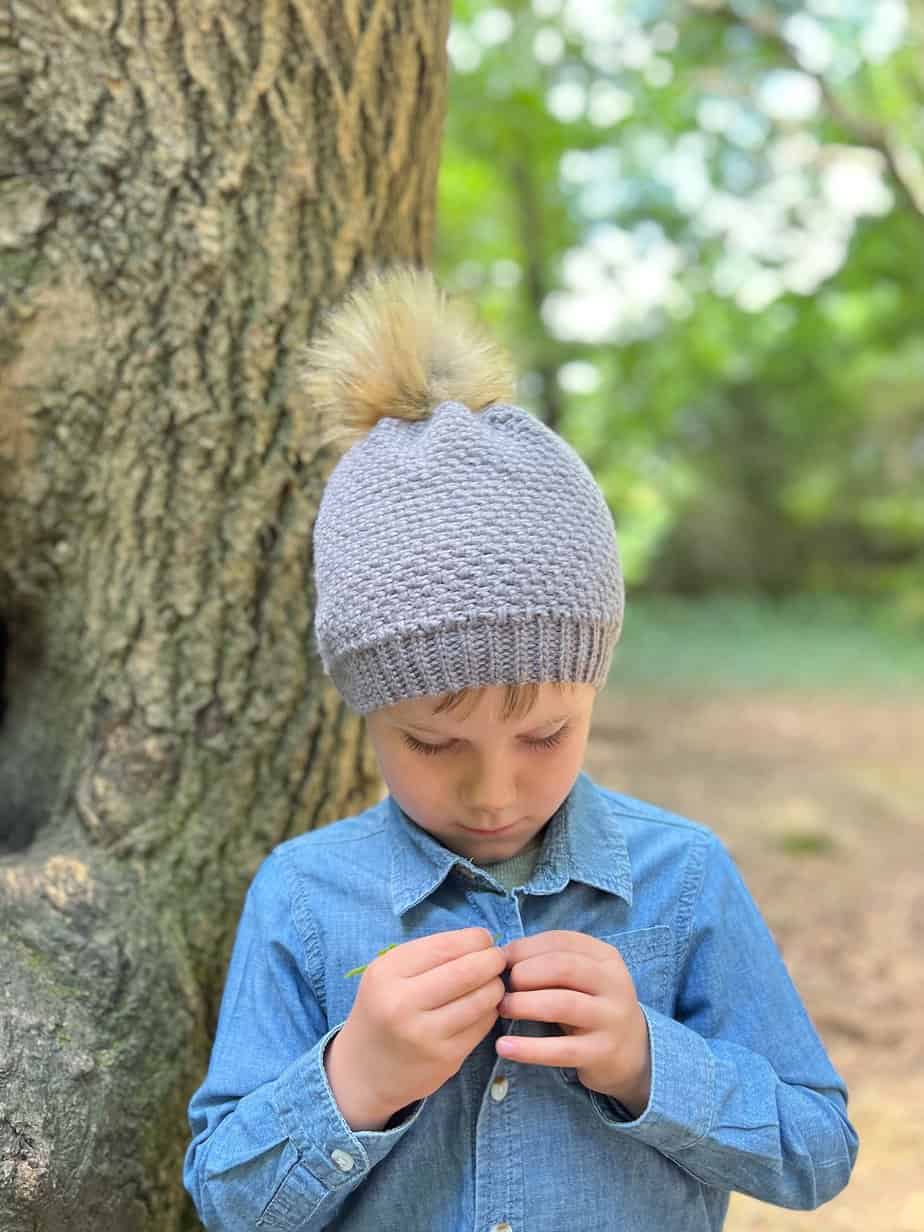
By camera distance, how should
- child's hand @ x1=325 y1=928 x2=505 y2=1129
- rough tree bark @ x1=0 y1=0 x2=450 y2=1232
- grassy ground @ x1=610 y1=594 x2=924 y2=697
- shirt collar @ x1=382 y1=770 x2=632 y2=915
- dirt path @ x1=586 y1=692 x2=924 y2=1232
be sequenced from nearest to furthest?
child's hand @ x1=325 y1=928 x2=505 y2=1129 → shirt collar @ x1=382 y1=770 x2=632 y2=915 → rough tree bark @ x1=0 y1=0 x2=450 y2=1232 → dirt path @ x1=586 y1=692 x2=924 y2=1232 → grassy ground @ x1=610 y1=594 x2=924 y2=697

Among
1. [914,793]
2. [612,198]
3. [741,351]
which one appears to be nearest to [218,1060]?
[914,793]

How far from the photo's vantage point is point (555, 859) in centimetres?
164

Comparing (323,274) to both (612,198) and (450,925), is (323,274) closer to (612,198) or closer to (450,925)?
(450,925)

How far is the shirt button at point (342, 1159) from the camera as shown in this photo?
4.78ft

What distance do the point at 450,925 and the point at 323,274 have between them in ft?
4.28

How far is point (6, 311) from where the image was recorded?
222 centimetres

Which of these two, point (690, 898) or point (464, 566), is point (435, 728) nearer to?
point (464, 566)

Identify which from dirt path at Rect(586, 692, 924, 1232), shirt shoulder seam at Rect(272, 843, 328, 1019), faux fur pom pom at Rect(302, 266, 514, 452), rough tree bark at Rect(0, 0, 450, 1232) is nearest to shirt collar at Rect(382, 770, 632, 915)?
shirt shoulder seam at Rect(272, 843, 328, 1019)

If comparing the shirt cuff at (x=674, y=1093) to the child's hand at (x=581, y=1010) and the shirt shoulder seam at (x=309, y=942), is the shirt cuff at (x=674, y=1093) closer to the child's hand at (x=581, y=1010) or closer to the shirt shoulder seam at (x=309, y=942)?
the child's hand at (x=581, y=1010)

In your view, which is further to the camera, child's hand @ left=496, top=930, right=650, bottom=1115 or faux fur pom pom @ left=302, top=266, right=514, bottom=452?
faux fur pom pom @ left=302, top=266, right=514, bottom=452

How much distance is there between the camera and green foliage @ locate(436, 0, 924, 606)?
7.10 meters

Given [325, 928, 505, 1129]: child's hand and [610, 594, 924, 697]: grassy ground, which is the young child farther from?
[610, 594, 924, 697]: grassy ground

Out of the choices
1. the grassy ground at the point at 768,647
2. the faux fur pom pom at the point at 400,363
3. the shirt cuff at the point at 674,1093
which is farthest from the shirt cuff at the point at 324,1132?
the grassy ground at the point at 768,647

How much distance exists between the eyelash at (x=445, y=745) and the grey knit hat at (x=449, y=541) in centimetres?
7
